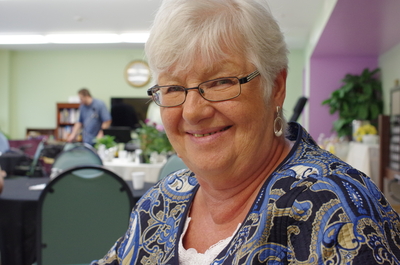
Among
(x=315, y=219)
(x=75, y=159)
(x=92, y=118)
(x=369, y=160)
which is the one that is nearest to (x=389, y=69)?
(x=369, y=160)

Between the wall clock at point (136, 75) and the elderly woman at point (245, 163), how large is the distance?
28.9 ft

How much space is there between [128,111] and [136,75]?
95 centimetres

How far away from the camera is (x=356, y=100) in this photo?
7.00 metres

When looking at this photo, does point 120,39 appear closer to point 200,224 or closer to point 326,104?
point 326,104

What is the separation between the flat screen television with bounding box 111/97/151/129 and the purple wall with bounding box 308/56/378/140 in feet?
12.7

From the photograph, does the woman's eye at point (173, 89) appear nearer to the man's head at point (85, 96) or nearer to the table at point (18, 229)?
the table at point (18, 229)

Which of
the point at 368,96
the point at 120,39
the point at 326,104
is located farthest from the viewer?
the point at 120,39

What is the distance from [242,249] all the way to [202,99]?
32 centimetres

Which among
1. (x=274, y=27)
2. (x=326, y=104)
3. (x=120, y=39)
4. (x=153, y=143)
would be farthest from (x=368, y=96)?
(x=274, y=27)

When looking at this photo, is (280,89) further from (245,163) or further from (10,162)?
(10,162)

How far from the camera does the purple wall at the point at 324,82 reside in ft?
24.9

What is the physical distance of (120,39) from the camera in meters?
8.36

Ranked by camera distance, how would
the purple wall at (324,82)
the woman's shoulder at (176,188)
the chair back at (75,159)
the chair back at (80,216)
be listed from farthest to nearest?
the purple wall at (324,82) < the chair back at (75,159) < the chair back at (80,216) < the woman's shoulder at (176,188)

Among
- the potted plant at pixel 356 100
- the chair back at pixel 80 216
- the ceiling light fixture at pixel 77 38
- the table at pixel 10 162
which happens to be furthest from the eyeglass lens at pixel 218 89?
the ceiling light fixture at pixel 77 38
